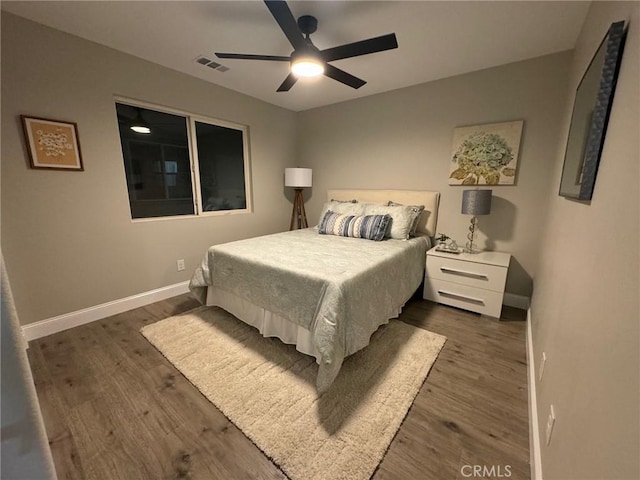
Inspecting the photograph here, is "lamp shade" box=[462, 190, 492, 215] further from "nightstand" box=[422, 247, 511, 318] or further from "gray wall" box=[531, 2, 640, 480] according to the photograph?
"gray wall" box=[531, 2, 640, 480]

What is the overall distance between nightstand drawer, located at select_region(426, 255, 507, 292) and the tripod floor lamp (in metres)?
2.09

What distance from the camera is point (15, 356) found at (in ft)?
1.29

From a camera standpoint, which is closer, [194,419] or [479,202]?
[194,419]

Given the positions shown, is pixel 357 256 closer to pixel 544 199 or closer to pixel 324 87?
pixel 544 199

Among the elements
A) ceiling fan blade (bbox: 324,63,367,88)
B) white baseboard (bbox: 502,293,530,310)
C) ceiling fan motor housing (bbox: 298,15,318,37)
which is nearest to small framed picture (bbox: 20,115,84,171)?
ceiling fan motor housing (bbox: 298,15,318,37)

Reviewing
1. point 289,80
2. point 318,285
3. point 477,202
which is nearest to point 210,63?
point 289,80

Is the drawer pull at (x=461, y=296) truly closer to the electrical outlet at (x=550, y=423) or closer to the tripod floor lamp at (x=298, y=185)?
the electrical outlet at (x=550, y=423)

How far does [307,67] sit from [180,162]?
1.94m

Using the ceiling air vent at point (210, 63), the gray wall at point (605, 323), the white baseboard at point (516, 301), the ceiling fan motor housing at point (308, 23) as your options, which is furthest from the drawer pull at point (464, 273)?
the ceiling air vent at point (210, 63)

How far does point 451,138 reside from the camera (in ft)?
9.65

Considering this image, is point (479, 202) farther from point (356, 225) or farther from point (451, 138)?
point (356, 225)

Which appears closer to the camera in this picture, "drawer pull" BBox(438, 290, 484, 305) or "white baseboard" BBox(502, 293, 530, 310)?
"drawer pull" BBox(438, 290, 484, 305)
